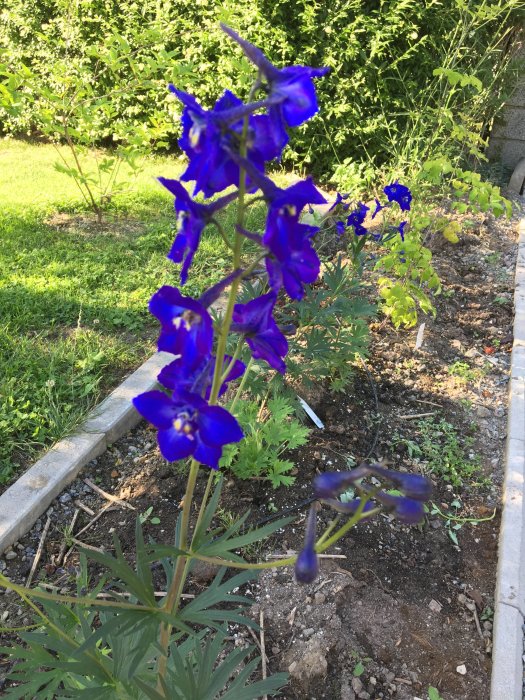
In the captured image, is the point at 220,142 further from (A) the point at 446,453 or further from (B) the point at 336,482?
(A) the point at 446,453

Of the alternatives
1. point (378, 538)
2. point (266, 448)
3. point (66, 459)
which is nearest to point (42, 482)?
point (66, 459)

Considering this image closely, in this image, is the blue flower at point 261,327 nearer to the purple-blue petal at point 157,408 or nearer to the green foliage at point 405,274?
the purple-blue petal at point 157,408

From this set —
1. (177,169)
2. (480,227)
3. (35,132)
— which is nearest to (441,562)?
(480,227)

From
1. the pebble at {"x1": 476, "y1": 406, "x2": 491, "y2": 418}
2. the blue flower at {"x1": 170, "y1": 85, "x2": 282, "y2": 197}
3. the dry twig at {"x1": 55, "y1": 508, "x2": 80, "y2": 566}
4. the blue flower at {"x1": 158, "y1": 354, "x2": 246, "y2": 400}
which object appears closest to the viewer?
the blue flower at {"x1": 170, "y1": 85, "x2": 282, "y2": 197}

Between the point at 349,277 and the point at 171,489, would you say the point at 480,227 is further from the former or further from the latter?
the point at 171,489

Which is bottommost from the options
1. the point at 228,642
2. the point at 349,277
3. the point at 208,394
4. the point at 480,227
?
the point at 228,642

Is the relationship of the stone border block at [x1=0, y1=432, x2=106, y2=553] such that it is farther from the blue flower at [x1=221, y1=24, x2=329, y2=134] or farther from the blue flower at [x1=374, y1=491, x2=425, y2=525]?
the blue flower at [x1=221, y1=24, x2=329, y2=134]

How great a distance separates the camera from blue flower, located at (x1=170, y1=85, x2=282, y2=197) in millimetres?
848

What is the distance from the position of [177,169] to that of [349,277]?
398 cm

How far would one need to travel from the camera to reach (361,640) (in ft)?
6.81

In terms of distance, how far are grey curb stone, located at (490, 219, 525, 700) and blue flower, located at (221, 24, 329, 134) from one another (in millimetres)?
2001

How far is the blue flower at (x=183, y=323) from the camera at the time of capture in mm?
916

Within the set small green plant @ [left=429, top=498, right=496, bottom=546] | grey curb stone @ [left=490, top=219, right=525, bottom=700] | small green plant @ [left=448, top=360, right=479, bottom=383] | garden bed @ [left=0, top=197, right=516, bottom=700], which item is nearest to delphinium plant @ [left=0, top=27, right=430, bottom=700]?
garden bed @ [left=0, top=197, right=516, bottom=700]

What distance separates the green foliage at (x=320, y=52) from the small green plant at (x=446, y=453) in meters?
3.03
